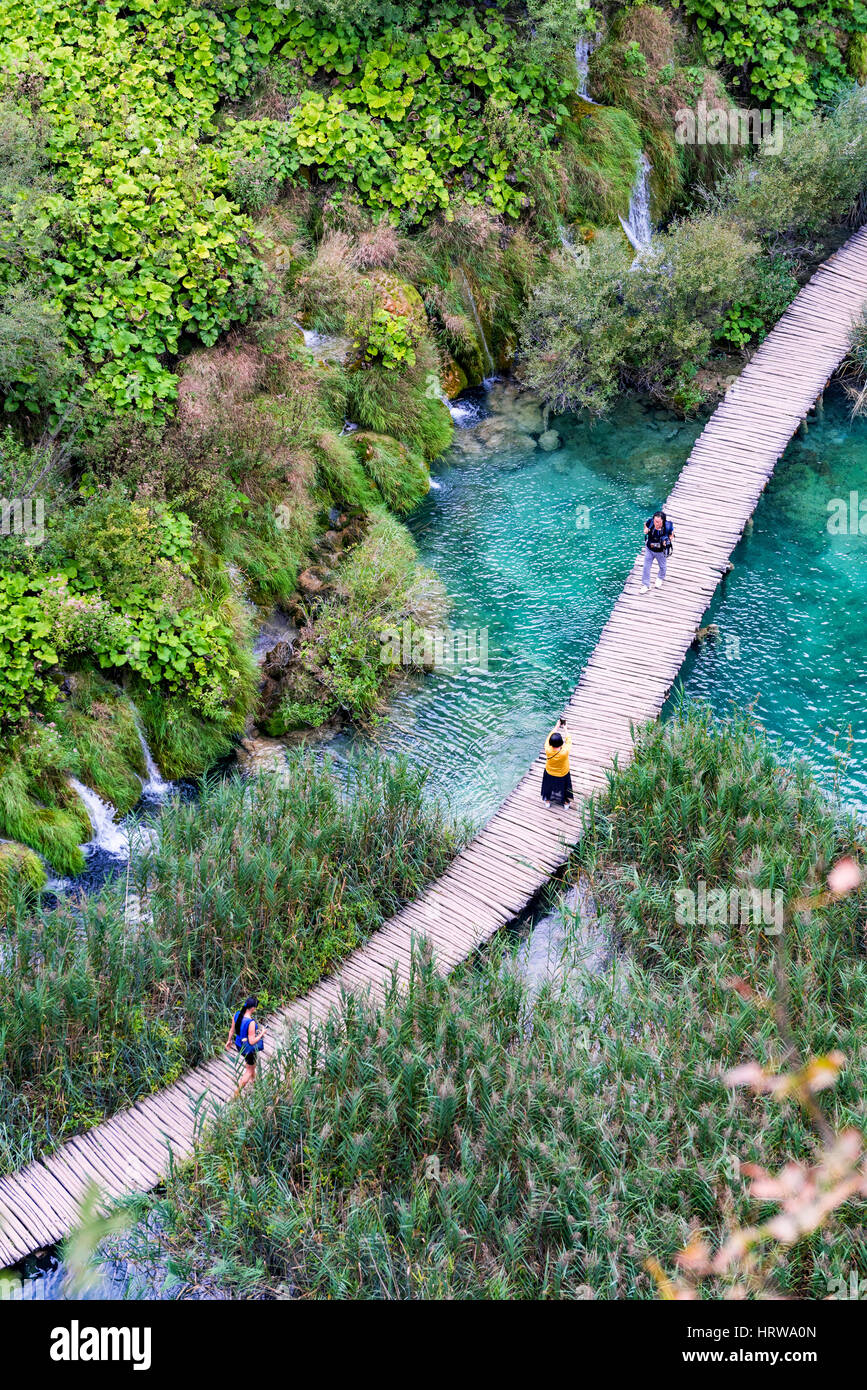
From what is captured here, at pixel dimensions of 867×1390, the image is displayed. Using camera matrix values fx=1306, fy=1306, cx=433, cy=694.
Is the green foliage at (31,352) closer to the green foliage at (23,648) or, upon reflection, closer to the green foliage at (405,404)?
the green foliage at (23,648)

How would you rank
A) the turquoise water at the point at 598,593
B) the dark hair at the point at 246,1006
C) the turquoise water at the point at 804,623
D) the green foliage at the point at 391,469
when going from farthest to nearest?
the green foliage at the point at 391,469, the turquoise water at the point at 598,593, the turquoise water at the point at 804,623, the dark hair at the point at 246,1006

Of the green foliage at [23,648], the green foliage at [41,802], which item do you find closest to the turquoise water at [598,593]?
the green foliage at [41,802]

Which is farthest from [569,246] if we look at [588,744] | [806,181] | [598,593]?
[588,744]

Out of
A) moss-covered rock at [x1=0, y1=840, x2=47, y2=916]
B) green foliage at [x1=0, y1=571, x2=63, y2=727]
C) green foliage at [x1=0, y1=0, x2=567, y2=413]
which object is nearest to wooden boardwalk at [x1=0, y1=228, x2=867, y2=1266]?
moss-covered rock at [x1=0, y1=840, x2=47, y2=916]

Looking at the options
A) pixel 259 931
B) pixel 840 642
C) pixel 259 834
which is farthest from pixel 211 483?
pixel 840 642
